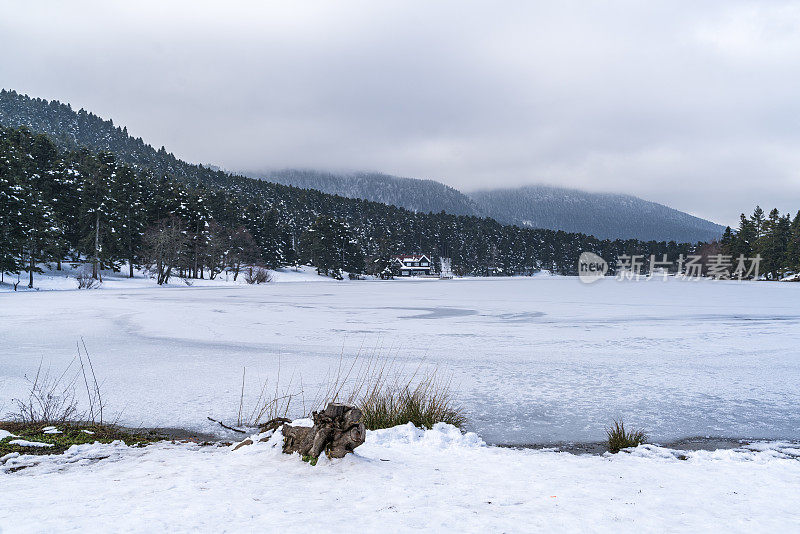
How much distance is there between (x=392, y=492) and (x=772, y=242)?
104985 millimetres

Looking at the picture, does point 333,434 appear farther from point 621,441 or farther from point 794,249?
point 794,249

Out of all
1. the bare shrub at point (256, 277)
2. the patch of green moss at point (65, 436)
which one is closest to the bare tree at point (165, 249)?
the bare shrub at point (256, 277)

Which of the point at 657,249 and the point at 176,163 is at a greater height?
the point at 176,163

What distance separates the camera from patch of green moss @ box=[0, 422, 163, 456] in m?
4.36

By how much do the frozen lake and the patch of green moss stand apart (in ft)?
2.34

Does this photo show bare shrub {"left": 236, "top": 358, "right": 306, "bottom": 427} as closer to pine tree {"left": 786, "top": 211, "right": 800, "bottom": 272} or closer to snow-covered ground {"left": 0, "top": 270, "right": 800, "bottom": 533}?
snow-covered ground {"left": 0, "top": 270, "right": 800, "bottom": 533}

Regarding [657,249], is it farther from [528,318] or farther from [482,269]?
[528,318]

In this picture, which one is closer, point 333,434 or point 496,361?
point 333,434

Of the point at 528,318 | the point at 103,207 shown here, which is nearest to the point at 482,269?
the point at 103,207

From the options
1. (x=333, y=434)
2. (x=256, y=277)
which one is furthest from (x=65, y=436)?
(x=256, y=277)

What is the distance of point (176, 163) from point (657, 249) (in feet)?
619

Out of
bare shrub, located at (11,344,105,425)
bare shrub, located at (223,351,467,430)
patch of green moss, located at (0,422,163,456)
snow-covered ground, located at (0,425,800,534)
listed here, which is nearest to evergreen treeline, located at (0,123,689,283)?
bare shrub, located at (11,344,105,425)

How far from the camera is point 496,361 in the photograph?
1084 centimetres

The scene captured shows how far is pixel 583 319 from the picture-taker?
66.7 feet
